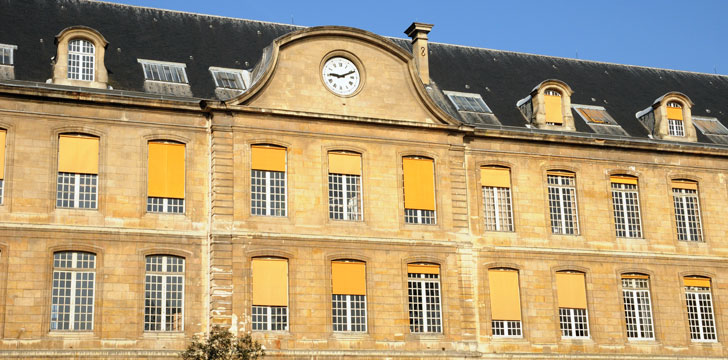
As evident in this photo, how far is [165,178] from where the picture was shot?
27547mm

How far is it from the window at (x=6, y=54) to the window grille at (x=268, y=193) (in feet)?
23.3

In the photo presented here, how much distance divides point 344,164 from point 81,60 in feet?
25.1

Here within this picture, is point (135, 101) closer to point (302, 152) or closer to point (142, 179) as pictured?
point (142, 179)

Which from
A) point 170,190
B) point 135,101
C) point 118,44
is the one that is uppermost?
point 118,44

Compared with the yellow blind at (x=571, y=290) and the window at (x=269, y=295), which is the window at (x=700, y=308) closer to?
the yellow blind at (x=571, y=290)

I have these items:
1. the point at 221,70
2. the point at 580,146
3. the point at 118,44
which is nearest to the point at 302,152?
the point at 221,70

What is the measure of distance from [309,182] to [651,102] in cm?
1418

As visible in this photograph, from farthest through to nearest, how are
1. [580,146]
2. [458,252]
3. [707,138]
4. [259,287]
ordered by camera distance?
[707,138] → [580,146] → [458,252] → [259,287]

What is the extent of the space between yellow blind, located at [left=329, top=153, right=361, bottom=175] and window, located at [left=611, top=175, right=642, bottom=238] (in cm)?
854

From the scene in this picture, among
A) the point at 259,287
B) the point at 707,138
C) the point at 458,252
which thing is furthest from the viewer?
the point at 707,138

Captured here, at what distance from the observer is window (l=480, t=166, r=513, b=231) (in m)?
30.8

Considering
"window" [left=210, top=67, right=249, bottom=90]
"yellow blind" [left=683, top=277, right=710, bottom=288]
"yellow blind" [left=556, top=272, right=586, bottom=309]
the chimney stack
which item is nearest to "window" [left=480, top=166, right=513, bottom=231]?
"yellow blind" [left=556, top=272, right=586, bottom=309]

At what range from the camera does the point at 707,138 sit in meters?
34.6

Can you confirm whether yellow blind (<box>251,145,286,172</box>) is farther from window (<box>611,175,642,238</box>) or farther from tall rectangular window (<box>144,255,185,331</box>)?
window (<box>611,175,642,238</box>)
